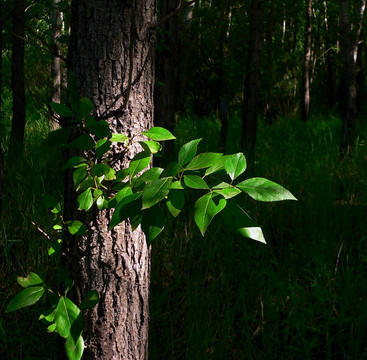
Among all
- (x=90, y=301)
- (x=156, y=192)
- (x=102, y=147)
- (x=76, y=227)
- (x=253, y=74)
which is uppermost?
(x=253, y=74)

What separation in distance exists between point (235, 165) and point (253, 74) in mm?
4596

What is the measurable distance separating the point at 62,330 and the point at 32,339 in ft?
3.27

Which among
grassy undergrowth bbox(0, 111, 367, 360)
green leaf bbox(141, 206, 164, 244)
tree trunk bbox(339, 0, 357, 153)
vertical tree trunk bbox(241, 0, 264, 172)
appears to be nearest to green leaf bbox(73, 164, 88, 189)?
green leaf bbox(141, 206, 164, 244)

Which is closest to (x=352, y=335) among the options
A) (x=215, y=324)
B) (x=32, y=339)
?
(x=215, y=324)

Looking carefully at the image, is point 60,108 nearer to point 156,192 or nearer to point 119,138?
point 119,138

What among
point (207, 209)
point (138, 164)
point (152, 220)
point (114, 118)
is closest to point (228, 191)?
point (207, 209)

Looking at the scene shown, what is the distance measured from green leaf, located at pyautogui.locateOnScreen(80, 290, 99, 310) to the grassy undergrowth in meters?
0.56

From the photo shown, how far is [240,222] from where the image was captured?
34.2 inches

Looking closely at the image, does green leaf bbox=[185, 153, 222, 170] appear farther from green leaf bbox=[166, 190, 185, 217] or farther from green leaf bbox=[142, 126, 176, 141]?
green leaf bbox=[142, 126, 176, 141]

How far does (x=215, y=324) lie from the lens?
7.08 ft

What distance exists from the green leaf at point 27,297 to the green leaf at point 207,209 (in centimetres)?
58

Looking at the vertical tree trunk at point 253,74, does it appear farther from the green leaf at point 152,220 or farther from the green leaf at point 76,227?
the green leaf at point 152,220

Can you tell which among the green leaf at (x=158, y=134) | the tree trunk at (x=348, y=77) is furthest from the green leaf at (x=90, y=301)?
the tree trunk at (x=348, y=77)

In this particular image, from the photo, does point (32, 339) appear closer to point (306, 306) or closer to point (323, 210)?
point (306, 306)
